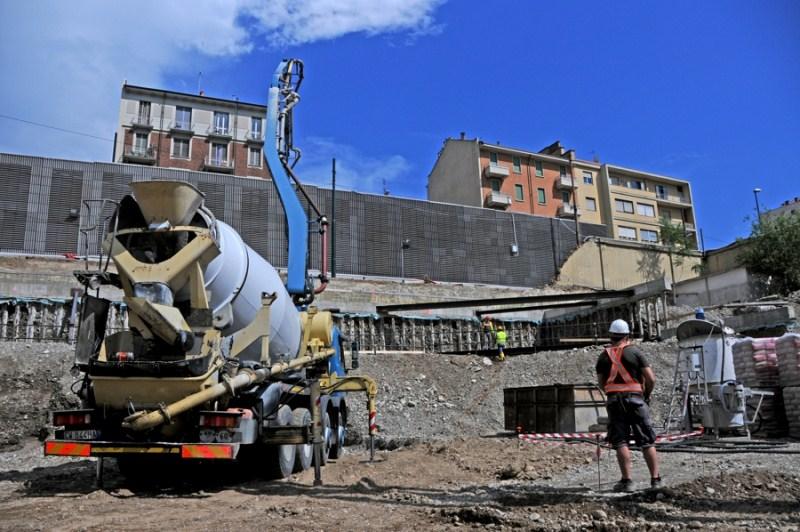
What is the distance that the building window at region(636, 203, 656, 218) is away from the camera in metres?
62.7

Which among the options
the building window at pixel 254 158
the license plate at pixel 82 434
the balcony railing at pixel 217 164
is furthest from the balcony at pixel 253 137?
the license plate at pixel 82 434

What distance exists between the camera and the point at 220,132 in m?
56.2

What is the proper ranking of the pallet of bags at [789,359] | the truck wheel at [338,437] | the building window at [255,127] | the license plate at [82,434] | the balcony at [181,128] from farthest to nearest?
the building window at [255,127] < the balcony at [181,128] < the truck wheel at [338,437] < the pallet of bags at [789,359] < the license plate at [82,434]

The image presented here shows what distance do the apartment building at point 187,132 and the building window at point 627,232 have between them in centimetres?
3526

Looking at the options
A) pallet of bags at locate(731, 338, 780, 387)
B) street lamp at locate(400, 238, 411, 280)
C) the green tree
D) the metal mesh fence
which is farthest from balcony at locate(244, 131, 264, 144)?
pallet of bags at locate(731, 338, 780, 387)

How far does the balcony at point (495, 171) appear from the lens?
55.8 m

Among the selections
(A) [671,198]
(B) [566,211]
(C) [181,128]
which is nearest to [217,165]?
(C) [181,128]

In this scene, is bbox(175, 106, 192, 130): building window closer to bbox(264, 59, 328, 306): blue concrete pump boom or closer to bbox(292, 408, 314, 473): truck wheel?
bbox(264, 59, 328, 306): blue concrete pump boom

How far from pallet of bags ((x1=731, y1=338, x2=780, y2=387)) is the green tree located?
29.7 meters

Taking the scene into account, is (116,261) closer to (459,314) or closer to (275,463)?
(275,463)

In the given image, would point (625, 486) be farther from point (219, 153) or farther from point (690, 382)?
point (219, 153)

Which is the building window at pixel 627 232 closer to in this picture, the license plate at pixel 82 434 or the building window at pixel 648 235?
the building window at pixel 648 235

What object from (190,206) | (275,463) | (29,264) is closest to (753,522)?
(275,463)

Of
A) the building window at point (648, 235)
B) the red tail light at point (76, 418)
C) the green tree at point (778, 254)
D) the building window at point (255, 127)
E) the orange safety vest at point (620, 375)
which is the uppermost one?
the building window at point (255, 127)
